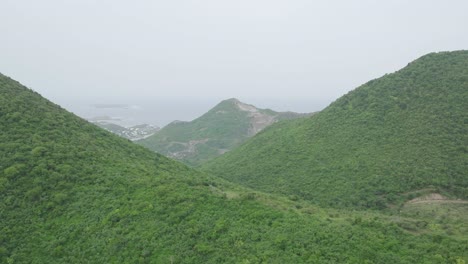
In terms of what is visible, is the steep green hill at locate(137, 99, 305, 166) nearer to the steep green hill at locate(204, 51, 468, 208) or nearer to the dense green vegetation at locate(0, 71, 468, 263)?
the steep green hill at locate(204, 51, 468, 208)

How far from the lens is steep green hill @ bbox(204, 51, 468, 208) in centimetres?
2675

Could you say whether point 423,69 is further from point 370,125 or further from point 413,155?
point 413,155

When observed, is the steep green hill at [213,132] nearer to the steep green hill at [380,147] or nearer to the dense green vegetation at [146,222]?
the steep green hill at [380,147]

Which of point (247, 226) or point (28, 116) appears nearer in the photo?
point (247, 226)

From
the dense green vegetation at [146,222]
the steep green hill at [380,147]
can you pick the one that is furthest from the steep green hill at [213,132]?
the dense green vegetation at [146,222]

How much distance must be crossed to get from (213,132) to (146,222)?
70.6 m

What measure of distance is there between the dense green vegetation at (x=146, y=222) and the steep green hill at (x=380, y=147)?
30.9 feet

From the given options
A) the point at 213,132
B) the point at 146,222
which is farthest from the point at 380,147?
the point at 213,132

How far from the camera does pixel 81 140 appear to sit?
25.4m

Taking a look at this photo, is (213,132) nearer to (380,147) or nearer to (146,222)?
(380,147)

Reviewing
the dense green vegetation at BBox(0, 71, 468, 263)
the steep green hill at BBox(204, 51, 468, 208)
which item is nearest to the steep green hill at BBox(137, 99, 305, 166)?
the steep green hill at BBox(204, 51, 468, 208)

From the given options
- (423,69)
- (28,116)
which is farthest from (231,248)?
(423,69)

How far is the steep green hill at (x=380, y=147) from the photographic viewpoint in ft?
87.8

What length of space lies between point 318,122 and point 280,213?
2634 centimetres
